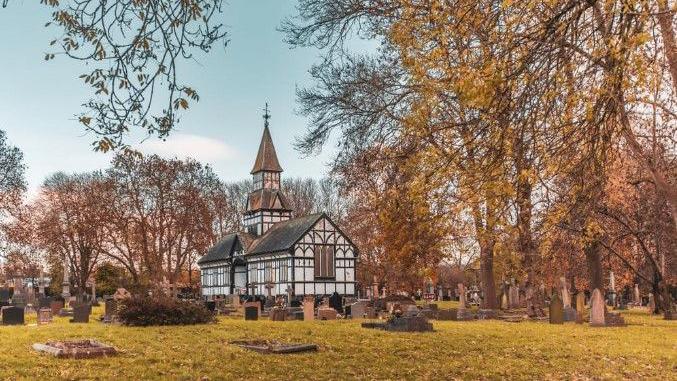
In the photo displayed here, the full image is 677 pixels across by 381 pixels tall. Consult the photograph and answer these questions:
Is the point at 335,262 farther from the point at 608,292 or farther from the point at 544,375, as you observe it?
the point at 544,375

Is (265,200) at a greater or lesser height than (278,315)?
greater

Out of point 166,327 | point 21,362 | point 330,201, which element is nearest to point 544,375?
point 21,362

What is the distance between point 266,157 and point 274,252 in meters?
11.5

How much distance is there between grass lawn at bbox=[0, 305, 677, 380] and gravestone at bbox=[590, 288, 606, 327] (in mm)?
2279

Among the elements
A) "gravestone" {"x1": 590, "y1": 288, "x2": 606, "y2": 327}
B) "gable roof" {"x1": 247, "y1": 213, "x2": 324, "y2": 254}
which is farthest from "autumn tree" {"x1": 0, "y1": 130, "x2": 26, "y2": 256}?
"gravestone" {"x1": 590, "y1": 288, "x2": 606, "y2": 327}

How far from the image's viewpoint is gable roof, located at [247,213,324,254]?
163 ft

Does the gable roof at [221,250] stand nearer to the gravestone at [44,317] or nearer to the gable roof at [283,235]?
the gable roof at [283,235]

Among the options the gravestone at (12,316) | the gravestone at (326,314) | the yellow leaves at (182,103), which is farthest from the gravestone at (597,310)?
the gravestone at (12,316)

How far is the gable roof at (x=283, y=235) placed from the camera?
1960 inches

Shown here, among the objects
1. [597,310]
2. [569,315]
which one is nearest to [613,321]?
[597,310]

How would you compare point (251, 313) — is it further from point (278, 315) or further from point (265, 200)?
point (265, 200)

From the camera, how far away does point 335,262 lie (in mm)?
51250

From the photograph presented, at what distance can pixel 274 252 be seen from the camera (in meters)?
50.7

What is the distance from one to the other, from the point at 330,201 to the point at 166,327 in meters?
52.9
